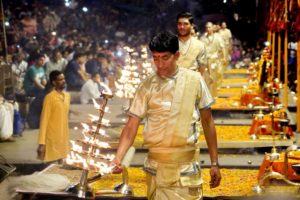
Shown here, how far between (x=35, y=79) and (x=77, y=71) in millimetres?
5200

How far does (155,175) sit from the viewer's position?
6.04m

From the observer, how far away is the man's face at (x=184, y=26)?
988 cm

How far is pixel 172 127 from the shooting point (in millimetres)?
5891

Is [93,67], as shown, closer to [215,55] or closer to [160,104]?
[215,55]

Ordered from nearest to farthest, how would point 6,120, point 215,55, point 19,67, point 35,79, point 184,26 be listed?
1. point 184,26
2. point 6,120
3. point 35,79
4. point 19,67
5. point 215,55

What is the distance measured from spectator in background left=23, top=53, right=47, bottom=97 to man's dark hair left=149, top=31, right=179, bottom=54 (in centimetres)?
1073

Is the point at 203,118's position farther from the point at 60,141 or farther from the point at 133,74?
the point at 133,74

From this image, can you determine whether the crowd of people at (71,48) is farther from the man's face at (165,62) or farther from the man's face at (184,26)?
the man's face at (165,62)

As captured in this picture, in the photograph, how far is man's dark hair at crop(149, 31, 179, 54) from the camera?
5734mm

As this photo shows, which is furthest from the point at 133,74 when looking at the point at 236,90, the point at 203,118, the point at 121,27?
the point at 121,27

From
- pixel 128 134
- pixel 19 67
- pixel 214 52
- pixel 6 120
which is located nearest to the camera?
pixel 128 134

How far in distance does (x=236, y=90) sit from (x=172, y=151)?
1582 cm

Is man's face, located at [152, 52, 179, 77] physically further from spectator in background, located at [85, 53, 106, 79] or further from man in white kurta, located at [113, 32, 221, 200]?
spectator in background, located at [85, 53, 106, 79]

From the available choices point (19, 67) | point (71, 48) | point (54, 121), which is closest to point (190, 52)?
point (54, 121)
